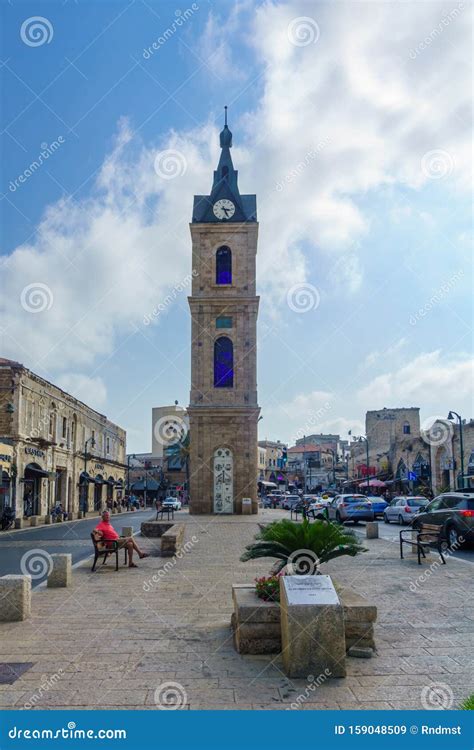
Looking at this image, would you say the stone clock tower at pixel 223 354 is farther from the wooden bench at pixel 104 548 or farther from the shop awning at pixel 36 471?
the wooden bench at pixel 104 548

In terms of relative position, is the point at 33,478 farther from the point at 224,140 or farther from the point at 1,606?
the point at 1,606

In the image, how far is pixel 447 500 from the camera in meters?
18.1

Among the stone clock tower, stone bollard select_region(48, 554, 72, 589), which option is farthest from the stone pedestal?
the stone clock tower

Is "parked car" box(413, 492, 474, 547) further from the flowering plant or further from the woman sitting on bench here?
the flowering plant

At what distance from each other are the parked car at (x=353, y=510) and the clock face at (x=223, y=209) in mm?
21514

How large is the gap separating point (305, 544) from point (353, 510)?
72.4 ft

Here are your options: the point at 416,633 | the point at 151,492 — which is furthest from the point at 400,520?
the point at 151,492

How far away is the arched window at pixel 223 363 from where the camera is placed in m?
39.6

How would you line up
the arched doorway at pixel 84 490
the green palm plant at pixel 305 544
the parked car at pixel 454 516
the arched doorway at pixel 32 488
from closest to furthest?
the green palm plant at pixel 305 544 → the parked car at pixel 454 516 → the arched doorway at pixel 32 488 → the arched doorway at pixel 84 490

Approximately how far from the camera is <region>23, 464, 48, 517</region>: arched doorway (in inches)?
1479

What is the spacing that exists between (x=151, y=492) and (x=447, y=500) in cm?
7519

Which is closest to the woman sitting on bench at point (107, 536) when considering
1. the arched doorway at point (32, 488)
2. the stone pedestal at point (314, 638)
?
the stone pedestal at point (314, 638)

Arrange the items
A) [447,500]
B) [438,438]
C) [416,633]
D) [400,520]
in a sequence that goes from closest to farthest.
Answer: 1. [416,633]
2. [447,500]
3. [400,520]
4. [438,438]

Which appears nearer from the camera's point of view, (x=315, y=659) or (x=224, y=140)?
(x=315, y=659)
